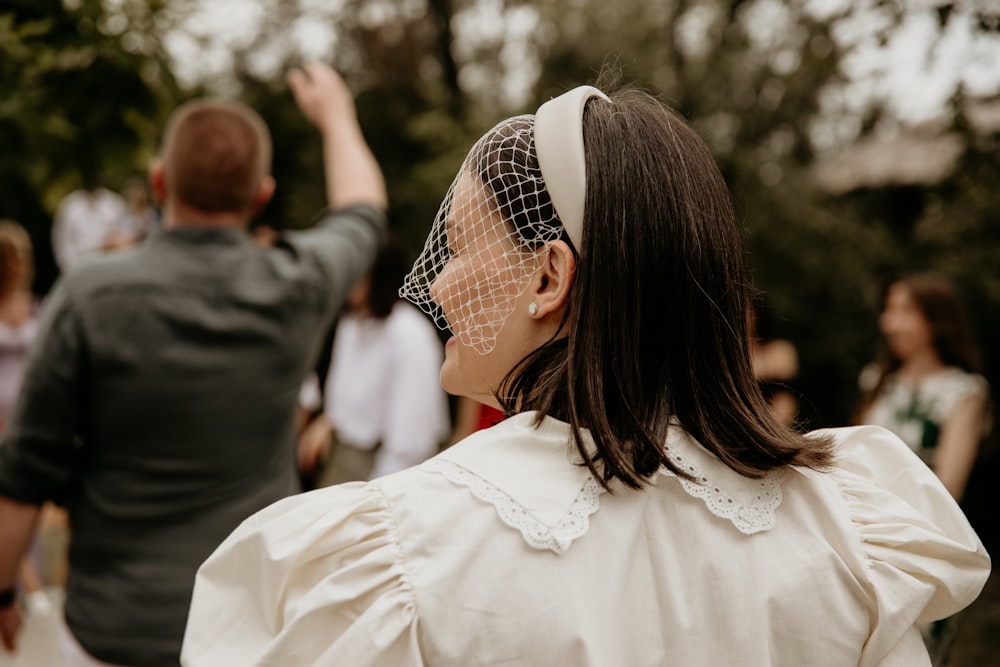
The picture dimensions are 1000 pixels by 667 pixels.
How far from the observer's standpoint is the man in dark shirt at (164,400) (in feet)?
7.91

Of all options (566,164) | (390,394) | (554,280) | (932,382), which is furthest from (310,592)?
(932,382)

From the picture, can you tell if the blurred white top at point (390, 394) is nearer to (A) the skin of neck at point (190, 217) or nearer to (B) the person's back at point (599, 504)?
(A) the skin of neck at point (190, 217)

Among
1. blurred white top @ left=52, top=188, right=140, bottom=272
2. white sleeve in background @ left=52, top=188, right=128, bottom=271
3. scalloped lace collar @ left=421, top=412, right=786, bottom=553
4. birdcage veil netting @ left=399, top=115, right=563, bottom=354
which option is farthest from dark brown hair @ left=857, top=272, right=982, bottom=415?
white sleeve in background @ left=52, top=188, right=128, bottom=271

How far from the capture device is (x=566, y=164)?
52.1 inches

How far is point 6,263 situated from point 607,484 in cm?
568

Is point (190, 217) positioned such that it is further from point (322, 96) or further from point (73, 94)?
point (73, 94)

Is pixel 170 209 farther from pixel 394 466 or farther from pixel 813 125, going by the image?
pixel 813 125

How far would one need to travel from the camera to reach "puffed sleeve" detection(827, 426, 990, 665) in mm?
1364

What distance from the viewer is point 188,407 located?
8.30 feet

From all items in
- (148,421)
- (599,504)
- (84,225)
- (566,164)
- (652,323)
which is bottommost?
(84,225)

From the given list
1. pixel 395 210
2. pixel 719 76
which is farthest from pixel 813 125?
pixel 395 210

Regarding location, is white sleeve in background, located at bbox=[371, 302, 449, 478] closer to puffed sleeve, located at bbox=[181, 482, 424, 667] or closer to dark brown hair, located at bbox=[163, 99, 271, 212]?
dark brown hair, located at bbox=[163, 99, 271, 212]

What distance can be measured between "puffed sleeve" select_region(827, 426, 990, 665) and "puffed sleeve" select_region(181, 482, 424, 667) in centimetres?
72

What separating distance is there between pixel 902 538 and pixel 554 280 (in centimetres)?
68
